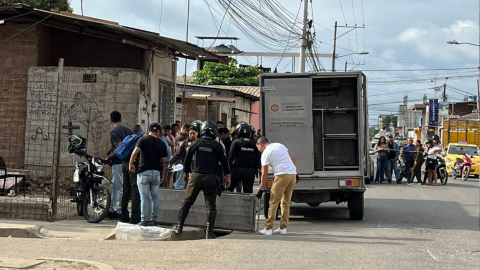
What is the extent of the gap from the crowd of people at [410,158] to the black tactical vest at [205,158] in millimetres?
14452

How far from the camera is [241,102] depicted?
3578 cm

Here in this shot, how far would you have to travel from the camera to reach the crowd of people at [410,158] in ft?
76.5

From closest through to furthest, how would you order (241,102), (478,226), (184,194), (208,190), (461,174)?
(208,190) → (184,194) → (478,226) → (461,174) → (241,102)

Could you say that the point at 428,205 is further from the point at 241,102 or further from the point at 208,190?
the point at 241,102

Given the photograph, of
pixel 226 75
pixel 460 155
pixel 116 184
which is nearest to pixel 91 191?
pixel 116 184

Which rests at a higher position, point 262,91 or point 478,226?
point 262,91

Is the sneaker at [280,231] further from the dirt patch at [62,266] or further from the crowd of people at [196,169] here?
the dirt patch at [62,266]

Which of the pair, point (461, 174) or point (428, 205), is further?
point (461, 174)

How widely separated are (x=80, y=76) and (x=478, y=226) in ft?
30.6

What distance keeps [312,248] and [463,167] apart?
818 inches

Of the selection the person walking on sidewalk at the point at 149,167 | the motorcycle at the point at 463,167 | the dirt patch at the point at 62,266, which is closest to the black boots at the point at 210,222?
the person walking on sidewalk at the point at 149,167

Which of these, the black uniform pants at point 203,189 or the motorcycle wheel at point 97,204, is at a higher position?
the black uniform pants at point 203,189

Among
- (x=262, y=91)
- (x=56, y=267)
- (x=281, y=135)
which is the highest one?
(x=262, y=91)

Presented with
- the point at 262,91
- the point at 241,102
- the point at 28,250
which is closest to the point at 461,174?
the point at 241,102
